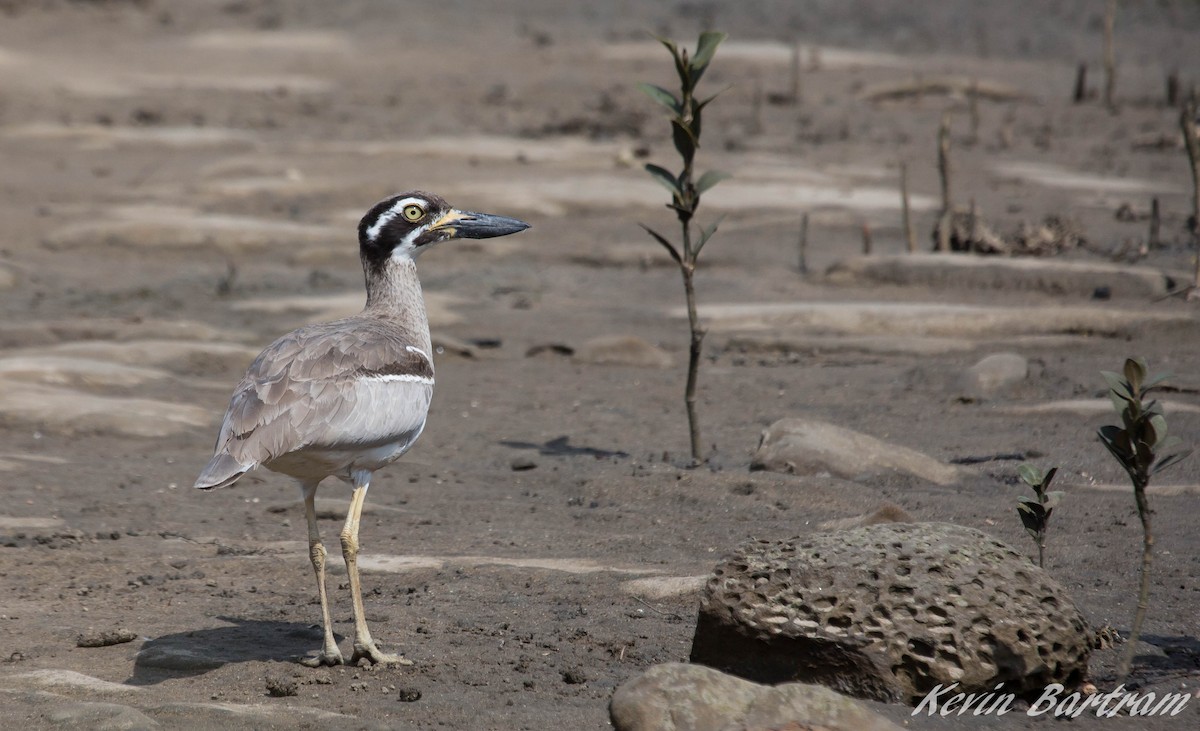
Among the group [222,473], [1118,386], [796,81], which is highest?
[796,81]

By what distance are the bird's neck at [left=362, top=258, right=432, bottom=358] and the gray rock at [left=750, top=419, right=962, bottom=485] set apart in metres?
2.16

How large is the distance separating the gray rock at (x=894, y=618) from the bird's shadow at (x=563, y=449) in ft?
10.7

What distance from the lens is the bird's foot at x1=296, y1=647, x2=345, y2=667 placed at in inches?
187

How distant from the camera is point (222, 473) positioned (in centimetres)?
451

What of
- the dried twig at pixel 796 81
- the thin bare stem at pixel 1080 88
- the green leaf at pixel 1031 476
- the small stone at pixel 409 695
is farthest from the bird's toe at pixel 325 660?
the thin bare stem at pixel 1080 88

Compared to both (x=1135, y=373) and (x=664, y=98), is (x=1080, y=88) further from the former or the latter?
(x=1135, y=373)

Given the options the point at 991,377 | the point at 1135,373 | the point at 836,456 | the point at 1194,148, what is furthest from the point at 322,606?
the point at 1194,148

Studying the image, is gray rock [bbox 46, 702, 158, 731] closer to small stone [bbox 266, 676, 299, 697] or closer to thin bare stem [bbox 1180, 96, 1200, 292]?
small stone [bbox 266, 676, 299, 697]

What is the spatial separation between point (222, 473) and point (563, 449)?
3480 millimetres

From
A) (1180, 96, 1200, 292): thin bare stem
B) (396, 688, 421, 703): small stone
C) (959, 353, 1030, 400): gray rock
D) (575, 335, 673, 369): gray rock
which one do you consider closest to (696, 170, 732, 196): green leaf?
(959, 353, 1030, 400): gray rock

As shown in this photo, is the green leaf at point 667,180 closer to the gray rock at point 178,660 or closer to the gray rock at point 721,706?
the gray rock at point 178,660

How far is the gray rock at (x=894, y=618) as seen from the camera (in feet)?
13.7

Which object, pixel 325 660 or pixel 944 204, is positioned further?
pixel 944 204

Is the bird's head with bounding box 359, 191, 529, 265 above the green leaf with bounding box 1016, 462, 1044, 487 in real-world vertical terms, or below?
above
